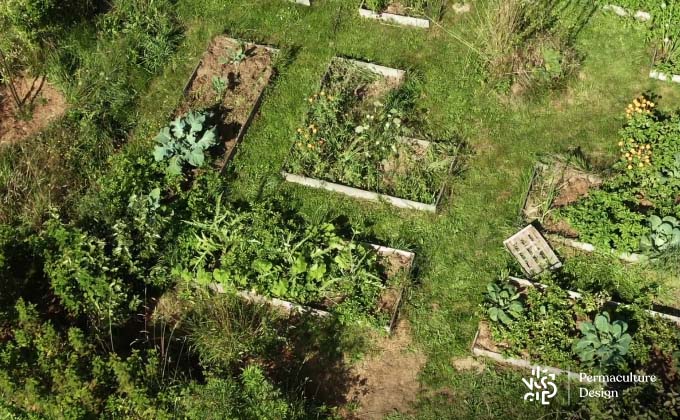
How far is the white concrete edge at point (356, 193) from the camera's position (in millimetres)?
7449

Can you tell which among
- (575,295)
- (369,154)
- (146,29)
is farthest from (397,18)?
(575,295)

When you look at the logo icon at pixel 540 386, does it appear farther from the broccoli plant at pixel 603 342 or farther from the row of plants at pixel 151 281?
the row of plants at pixel 151 281

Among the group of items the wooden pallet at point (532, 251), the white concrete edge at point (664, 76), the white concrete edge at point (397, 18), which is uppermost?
the white concrete edge at point (397, 18)

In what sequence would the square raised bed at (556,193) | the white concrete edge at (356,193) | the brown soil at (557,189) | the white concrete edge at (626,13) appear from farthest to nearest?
the white concrete edge at (626,13), the white concrete edge at (356,193), the brown soil at (557,189), the square raised bed at (556,193)

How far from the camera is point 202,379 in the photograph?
Result: 655cm

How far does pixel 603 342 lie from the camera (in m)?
6.23

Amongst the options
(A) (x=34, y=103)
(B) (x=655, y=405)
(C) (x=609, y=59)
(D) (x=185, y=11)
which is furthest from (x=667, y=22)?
(A) (x=34, y=103)

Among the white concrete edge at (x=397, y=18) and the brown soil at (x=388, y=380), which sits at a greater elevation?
the white concrete edge at (x=397, y=18)

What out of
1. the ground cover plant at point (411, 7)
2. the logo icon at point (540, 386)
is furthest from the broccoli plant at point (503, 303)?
the ground cover plant at point (411, 7)

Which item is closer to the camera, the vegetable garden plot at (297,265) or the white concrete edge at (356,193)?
the vegetable garden plot at (297,265)

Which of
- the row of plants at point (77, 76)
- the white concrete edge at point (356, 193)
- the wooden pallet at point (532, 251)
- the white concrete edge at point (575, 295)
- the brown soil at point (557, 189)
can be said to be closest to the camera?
the white concrete edge at point (575, 295)

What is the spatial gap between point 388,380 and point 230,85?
175 inches

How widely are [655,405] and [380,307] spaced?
2765mm

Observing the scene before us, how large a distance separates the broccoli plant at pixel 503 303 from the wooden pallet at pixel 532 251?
0.38 meters
